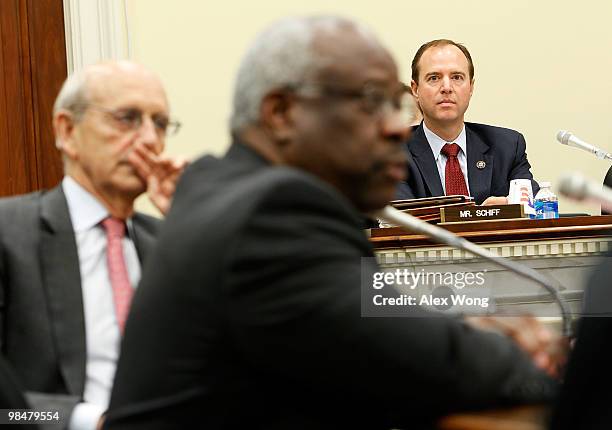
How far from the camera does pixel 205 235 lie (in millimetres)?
1466

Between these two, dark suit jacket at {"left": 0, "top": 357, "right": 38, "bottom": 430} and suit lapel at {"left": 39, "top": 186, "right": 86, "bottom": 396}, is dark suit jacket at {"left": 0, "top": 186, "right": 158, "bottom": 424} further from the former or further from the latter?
dark suit jacket at {"left": 0, "top": 357, "right": 38, "bottom": 430}

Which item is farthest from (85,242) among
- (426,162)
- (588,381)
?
(426,162)

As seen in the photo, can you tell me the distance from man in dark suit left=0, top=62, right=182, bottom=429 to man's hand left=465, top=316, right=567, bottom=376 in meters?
0.89

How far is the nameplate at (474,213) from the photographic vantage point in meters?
4.23

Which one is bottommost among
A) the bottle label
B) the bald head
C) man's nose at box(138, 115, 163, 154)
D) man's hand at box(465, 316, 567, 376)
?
the bottle label

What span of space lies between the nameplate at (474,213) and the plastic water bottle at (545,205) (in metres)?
0.37

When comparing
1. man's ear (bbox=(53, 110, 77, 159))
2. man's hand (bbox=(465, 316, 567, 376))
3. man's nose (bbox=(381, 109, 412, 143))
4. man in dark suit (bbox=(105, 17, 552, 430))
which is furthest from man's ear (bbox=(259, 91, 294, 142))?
man's ear (bbox=(53, 110, 77, 159))

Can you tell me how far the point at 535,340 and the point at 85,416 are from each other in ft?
3.18

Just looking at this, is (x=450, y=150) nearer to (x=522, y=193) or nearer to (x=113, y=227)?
(x=522, y=193)

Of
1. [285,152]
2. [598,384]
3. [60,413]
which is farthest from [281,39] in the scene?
[60,413]

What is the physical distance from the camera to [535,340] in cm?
159

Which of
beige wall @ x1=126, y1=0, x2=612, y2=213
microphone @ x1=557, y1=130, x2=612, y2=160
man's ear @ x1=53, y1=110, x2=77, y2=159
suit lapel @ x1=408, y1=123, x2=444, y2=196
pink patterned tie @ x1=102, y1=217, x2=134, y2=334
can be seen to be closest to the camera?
pink patterned tie @ x1=102, y1=217, x2=134, y2=334

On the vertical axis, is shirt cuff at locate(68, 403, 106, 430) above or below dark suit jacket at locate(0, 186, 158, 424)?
below

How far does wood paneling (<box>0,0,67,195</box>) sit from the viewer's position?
18.8 feet
